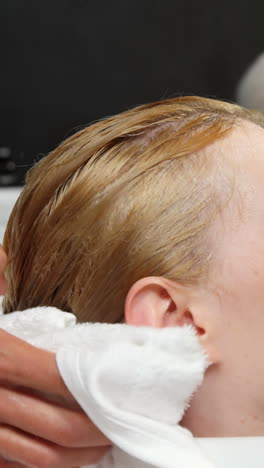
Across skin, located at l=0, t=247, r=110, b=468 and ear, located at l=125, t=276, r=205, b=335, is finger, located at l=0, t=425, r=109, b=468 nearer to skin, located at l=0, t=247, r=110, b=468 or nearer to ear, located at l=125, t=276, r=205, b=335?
skin, located at l=0, t=247, r=110, b=468

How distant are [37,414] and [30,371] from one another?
38 millimetres

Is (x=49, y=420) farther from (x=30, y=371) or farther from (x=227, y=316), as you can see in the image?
(x=227, y=316)

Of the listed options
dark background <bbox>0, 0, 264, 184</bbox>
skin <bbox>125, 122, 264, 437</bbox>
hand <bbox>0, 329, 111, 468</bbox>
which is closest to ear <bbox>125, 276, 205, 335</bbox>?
skin <bbox>125, 122, 264, 437</bbox>

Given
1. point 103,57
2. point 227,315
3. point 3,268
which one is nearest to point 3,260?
point 3,268

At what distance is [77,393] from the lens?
51 cm

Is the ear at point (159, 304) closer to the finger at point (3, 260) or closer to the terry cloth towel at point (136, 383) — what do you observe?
the terry cloth towel at point (136, 383)

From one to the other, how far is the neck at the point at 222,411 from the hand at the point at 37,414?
107 millimetres

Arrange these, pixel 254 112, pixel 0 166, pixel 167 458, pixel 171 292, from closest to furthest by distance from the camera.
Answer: pixel 167 458 < pixel 171 292 < pixel 254 112 < pixel 0 166

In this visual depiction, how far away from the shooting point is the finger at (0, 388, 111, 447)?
1.71 ft

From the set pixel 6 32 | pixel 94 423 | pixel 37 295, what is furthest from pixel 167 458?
pixel 6 32

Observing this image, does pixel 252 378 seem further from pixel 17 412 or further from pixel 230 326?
pixel 17 412

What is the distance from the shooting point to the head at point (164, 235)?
59 cm

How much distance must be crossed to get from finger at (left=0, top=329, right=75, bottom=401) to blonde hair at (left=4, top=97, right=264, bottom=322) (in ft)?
0.41

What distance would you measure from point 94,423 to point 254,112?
1.37 ft
